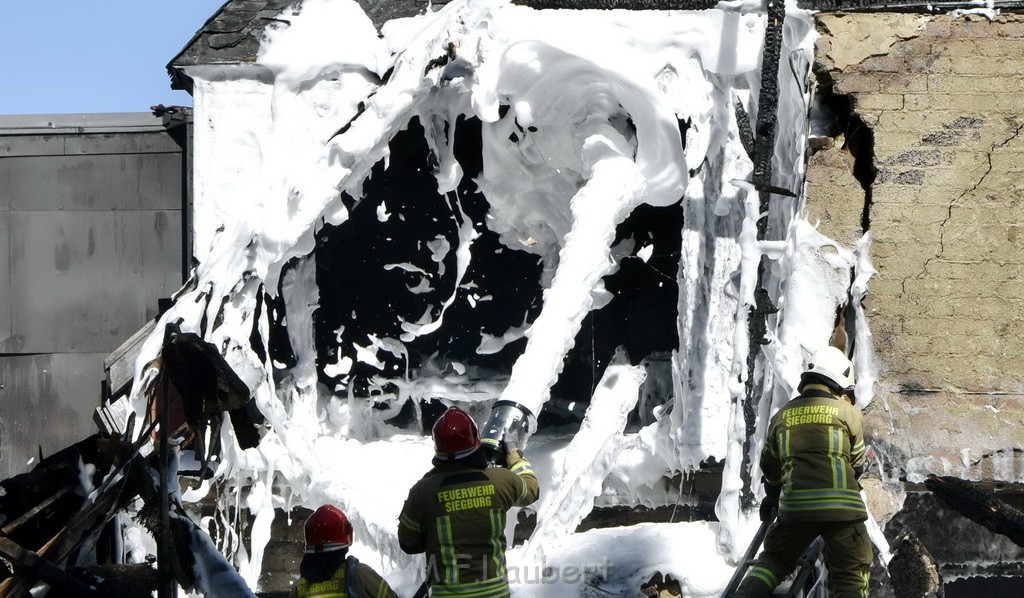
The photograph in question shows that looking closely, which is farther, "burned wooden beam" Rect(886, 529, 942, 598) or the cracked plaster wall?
the cracked plaster wall

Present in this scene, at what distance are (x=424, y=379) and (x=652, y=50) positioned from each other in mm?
2599

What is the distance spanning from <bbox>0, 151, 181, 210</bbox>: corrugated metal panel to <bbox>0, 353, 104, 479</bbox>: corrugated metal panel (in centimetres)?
103

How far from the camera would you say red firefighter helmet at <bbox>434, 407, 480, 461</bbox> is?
388cm

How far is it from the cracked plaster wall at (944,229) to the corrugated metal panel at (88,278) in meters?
4.41

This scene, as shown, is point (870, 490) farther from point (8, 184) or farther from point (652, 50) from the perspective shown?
point (8, 184)

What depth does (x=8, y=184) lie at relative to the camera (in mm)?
7281

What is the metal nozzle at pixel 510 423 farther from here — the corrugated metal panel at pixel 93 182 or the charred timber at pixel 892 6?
the corrugated metal panel at pixel 93 182

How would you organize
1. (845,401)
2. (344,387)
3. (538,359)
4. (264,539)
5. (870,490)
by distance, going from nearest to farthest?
1. (845,401)
2. (538,359)
3. (870,490)
4. (264,539)
5. (344,387)

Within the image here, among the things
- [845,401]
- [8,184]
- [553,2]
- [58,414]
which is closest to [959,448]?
A: [845,401]

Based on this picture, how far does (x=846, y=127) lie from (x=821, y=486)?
247 centimetres

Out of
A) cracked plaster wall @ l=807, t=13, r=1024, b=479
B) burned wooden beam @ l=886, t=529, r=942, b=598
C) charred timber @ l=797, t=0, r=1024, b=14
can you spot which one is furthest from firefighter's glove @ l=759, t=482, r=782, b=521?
charred timber @ l=797, t=0, r=1024, b=14

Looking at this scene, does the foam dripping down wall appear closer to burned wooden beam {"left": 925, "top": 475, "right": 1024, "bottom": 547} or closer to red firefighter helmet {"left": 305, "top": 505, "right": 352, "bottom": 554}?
burned wooden beam {"left": 925, "top": 475, "right": 1024, "bottom": 547}

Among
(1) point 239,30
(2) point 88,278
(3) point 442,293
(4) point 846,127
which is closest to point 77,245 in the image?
(2) point 88,278

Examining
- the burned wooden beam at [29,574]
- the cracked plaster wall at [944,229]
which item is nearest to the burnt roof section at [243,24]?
the cracked plaster wall at [944,229]
